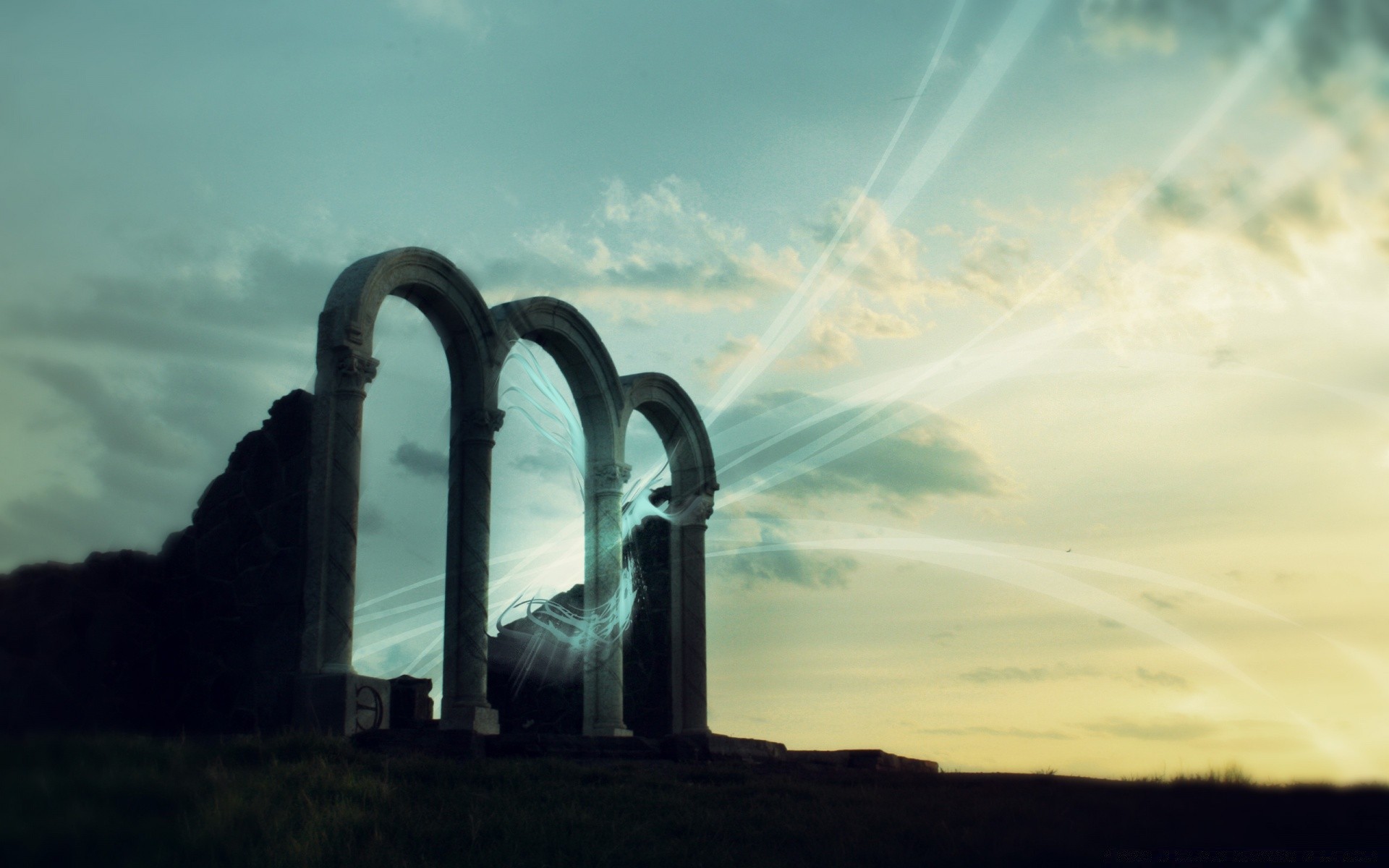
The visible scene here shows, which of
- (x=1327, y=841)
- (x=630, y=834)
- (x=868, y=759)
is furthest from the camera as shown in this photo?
(x=868, y=759)

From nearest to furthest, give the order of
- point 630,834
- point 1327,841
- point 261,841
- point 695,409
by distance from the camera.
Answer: point 1327,841 → point 261,841 → point 630,834 → point 695,409

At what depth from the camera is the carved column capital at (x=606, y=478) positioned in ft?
51.0

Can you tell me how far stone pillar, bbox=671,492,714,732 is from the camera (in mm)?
16766

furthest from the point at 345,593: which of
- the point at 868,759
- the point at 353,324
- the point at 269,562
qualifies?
the point at 868,759

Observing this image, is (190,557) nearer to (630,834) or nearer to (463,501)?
(463,501)

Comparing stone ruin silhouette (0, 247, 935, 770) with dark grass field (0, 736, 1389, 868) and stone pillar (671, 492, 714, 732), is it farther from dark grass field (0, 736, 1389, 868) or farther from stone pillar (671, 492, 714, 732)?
stone pillar (671, 492, 714, 732)

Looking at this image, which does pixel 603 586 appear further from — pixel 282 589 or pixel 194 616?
pixel 194 616

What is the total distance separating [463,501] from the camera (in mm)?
12969

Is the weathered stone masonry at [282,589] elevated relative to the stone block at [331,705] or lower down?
elevated

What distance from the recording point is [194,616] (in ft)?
36.4

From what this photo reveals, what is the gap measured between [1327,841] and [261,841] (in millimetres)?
5277

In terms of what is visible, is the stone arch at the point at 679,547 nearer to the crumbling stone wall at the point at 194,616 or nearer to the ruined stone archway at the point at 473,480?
the ruined stone archway at the point at 473,480

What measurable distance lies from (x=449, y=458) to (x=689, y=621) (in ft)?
17.7

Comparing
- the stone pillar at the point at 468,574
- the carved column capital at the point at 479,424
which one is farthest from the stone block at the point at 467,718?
the carved column capital at the point at 479,424
